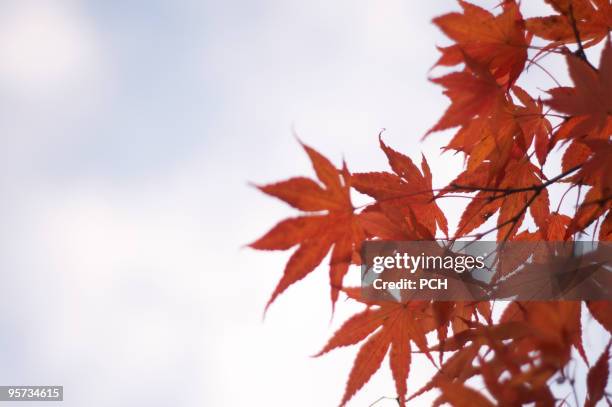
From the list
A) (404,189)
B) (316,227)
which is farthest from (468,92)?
(316,227)

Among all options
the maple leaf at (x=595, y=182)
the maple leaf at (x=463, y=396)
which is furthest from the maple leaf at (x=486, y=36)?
the maple leaf at (x=463, y=396)

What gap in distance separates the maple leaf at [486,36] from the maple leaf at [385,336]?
46 cm

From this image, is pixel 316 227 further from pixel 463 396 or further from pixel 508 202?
pixel 508 202

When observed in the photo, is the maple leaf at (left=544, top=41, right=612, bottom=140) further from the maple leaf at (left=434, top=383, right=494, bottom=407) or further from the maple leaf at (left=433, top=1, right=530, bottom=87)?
the maple leaf at (left=434, top=383, right=494, bottom=407)

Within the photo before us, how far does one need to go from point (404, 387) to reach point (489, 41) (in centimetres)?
64

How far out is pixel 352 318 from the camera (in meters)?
1.05

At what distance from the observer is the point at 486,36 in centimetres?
107

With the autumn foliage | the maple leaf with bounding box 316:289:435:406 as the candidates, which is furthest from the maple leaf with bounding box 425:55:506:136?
the maple leaf with bounding box 316:289:435:406

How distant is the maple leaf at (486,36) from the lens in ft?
3.40

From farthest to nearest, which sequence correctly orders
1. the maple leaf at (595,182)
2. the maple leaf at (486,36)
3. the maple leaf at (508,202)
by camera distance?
the maple leaf at (508,202)
the maple leaf at (486,36)
the maple leaf at (595,182)

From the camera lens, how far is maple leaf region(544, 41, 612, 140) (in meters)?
0.93

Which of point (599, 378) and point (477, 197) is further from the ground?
point (477, 197)

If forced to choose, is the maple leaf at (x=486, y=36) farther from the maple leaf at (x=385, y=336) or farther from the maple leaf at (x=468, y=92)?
the maple leaf at (x=385, y=336)

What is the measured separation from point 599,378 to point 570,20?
639 mm
